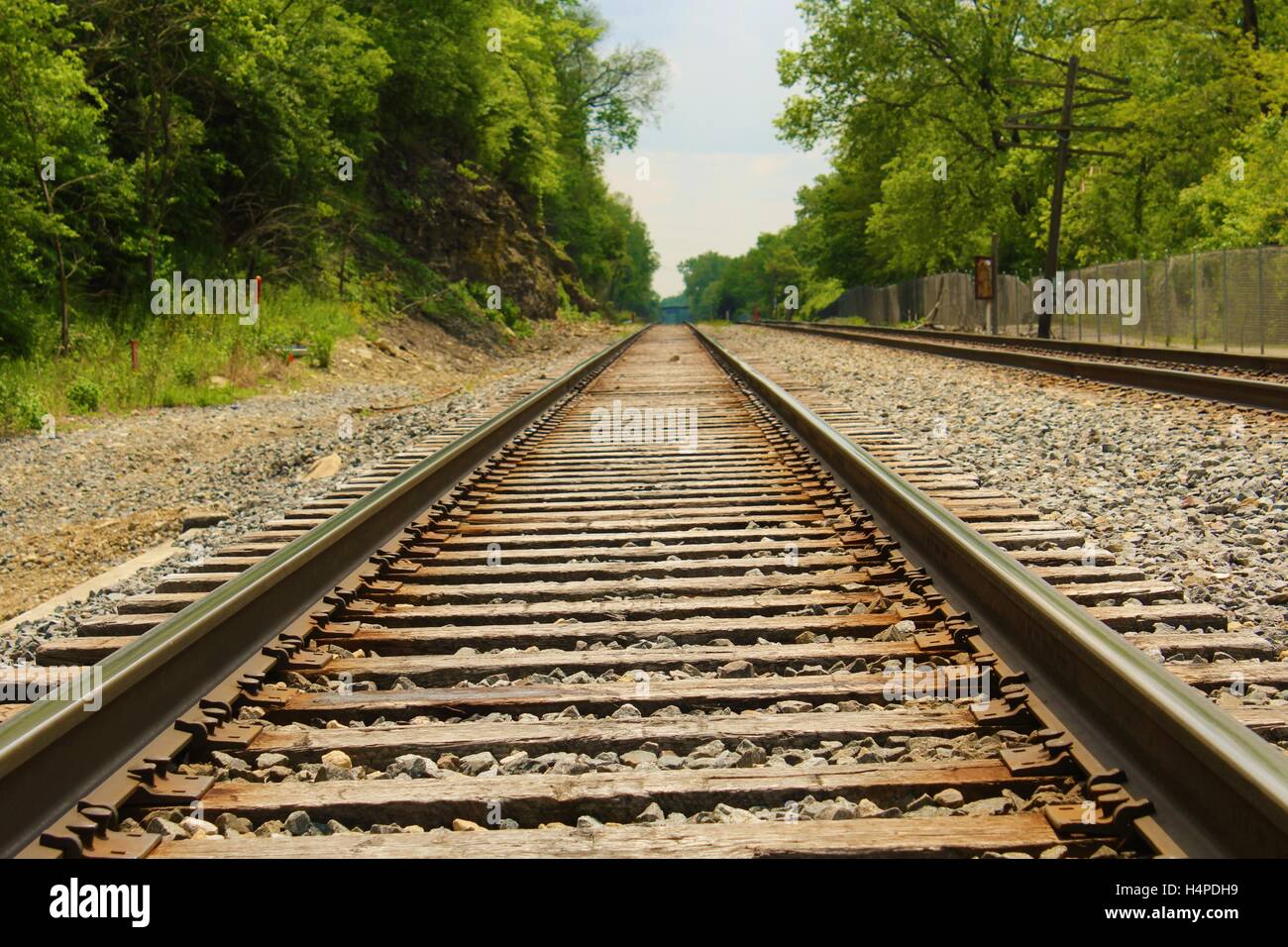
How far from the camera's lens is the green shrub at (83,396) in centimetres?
1221

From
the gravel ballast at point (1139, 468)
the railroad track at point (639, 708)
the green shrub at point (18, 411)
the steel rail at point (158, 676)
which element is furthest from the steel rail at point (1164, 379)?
the green shrub at point (18, 411)

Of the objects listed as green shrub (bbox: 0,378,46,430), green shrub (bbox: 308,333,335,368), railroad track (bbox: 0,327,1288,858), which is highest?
green shrub (bbox: 308,333,335,368)

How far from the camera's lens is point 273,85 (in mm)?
19203

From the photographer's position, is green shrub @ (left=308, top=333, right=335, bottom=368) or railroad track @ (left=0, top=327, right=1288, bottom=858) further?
green shrub @ (left=308, top=333, right=335, bottom=368)

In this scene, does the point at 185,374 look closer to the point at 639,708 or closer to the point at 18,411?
the point at 18,411

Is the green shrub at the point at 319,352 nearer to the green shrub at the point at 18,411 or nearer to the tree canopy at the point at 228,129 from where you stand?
the tree canopy at the point at 228,129

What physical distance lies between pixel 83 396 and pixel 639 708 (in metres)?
11.3

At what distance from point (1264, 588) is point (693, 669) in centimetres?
223

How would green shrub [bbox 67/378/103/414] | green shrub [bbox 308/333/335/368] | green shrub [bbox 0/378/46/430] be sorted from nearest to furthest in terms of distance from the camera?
green shrub [bbox 0/378/46/430] → green shrub [bbox 67/378/103/414] → green shrub [bbox 308/333/335/368]

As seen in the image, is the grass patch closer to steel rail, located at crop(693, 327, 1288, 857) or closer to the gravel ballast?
the gravel ballast

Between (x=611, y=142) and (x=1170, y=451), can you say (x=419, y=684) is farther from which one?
(x=611, y=142)

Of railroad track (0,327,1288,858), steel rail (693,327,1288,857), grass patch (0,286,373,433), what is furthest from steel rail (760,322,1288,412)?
grass patch (0,286,373,433)

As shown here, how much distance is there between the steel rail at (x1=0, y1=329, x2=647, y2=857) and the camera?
2.26 meters

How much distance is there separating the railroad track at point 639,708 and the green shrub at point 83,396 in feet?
27.8
